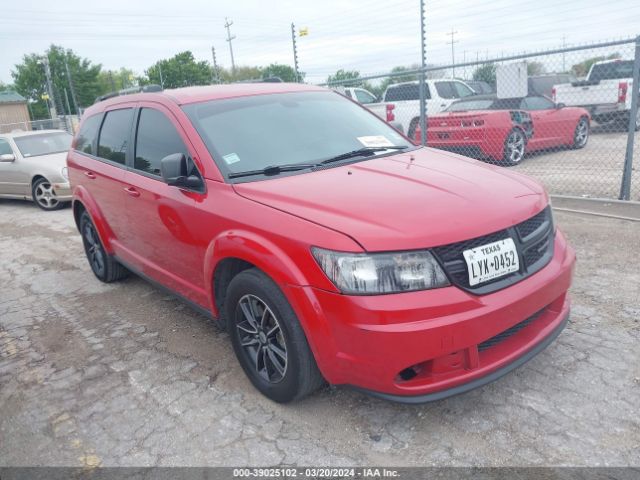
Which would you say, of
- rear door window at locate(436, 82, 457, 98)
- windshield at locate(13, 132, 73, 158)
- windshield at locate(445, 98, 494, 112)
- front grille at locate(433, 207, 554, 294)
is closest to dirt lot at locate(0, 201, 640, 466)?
front grille at locate(433, 207, 554, 294)

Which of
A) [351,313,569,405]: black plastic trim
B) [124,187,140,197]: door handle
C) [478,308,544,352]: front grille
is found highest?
[124,187,140,197]: door handle

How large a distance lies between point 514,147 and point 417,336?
7.89 m

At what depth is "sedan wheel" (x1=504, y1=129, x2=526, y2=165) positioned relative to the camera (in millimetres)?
9172

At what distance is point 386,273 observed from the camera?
2.38 m

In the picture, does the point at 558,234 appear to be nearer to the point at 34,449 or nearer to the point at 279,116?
the point at 279,116

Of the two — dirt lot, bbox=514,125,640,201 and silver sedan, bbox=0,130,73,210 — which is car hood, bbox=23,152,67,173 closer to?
silver sedan, bbox=0,130,73,210

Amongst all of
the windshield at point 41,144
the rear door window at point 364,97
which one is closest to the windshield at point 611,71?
the rear door window at point 364,97

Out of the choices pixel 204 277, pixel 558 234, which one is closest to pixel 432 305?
pixel 558 234

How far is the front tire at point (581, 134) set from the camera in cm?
1114

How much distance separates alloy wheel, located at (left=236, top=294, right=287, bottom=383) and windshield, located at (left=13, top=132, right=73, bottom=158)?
8.58 meters

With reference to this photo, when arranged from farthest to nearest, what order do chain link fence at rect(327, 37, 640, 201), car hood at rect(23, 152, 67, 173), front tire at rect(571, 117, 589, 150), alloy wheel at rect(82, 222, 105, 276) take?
A: front tire at rect(571, 117, 589, 150)
car hood at rect(23, 152, 67, 173)
chain link fence at rect(327, 37, 640, 201)
alloy wheel at rect(82, 222, 105, 276)

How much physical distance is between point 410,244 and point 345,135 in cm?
152

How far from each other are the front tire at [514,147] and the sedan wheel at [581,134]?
7.81ft

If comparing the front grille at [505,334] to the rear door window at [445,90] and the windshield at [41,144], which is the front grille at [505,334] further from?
the rear door window at [445,90]
